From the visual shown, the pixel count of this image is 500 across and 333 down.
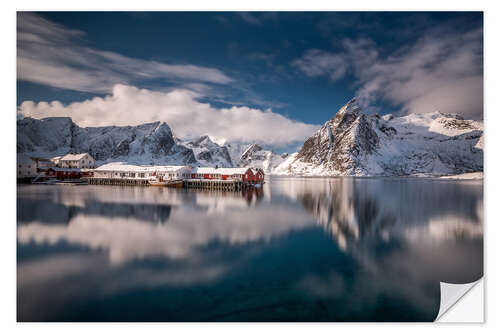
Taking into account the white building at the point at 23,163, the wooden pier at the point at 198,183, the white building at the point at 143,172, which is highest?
the white building at the point at 23,163

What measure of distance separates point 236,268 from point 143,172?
5061 centimetres

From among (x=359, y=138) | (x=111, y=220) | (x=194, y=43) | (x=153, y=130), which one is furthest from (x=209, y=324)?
(x=359, y=138)

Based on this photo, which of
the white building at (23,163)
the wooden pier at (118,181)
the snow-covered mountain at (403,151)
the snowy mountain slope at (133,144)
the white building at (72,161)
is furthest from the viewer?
the snow-covered mountain at (403,151)

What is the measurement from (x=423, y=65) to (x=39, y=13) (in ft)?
56.7

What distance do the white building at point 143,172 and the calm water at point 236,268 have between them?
35.0m

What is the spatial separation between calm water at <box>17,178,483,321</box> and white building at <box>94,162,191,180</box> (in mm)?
34951

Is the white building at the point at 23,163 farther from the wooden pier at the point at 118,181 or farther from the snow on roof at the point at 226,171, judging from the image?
the snow on roof at the point at 226,171

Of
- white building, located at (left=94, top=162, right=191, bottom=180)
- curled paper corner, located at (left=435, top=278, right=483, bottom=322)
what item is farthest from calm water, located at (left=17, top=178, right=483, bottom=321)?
white building, located at (left=94, top=162, right=191, bottom=180)

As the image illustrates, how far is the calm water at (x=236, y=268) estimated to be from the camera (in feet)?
24.6

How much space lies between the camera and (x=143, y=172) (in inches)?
2180

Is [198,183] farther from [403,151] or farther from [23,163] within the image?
[403,151]

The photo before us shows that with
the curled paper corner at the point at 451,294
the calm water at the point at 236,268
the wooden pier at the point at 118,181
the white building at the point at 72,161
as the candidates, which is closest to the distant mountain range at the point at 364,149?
the white building at the point at 72,161

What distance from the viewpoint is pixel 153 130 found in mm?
150000

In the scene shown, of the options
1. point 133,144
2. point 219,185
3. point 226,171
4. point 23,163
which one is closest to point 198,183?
point 219,185
